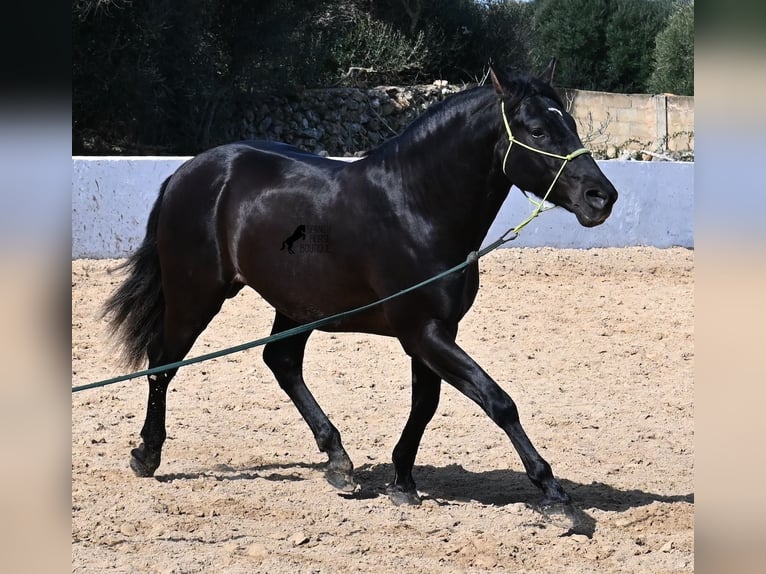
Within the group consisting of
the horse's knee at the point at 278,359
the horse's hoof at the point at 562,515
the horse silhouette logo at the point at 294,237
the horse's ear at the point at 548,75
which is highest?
the horse's ear at the point at 548,75

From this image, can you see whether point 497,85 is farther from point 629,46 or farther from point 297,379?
point 629,46

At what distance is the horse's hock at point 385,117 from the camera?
1709 centimetres

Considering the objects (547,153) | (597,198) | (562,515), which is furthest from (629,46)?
(562,515)

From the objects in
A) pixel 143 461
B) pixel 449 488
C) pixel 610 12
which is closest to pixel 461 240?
pixel 449 488

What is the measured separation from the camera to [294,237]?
14.9 ft

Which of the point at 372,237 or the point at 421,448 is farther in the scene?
the point at 421,448

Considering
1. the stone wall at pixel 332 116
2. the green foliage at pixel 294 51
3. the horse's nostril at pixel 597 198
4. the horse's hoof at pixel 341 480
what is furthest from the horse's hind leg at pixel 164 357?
the stone wall at pixel 332 116

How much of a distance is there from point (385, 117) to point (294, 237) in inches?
563

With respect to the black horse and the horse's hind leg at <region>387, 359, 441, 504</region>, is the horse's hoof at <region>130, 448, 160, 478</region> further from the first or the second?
the horse's hind leg at <region>387, 359, 441, 504</region>

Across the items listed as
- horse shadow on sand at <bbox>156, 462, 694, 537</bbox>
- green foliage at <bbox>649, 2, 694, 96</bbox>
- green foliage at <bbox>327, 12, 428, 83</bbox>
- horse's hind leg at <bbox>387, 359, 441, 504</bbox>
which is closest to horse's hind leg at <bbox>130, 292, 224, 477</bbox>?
horse shadow on sand at <bbox>156, 462, 694, 537</bbox>

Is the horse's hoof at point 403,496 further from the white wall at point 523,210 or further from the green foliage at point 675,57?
the green foliage at point 675,57
